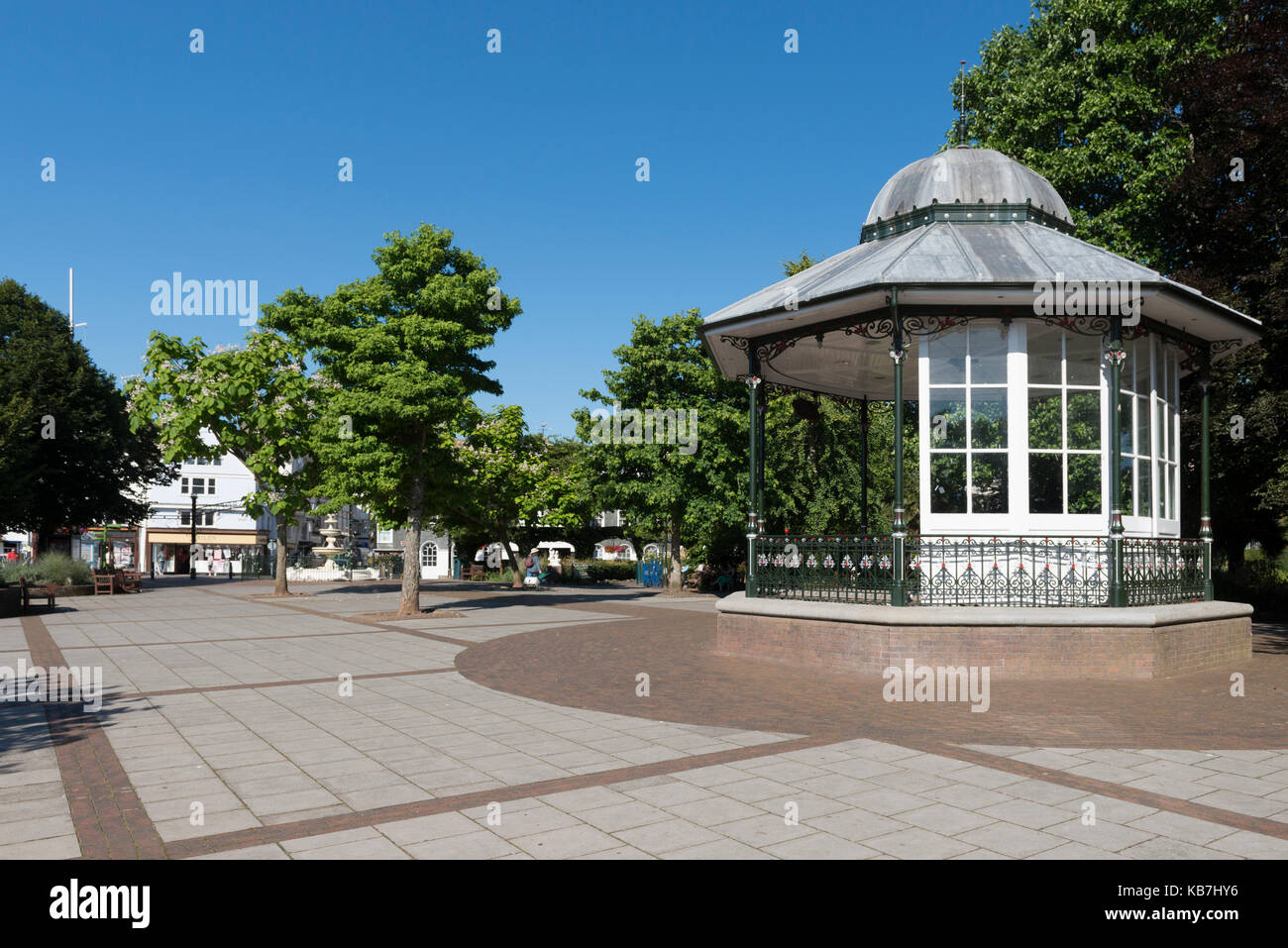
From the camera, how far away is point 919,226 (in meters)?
14.2

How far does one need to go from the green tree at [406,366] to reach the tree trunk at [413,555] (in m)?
0.03

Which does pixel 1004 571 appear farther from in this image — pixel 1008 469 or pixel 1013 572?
pixel 1008 469

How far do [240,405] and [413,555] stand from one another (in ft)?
36.8

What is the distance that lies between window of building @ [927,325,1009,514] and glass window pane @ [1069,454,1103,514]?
3.18ft

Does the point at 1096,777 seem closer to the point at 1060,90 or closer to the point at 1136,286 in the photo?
the point at 1136,286

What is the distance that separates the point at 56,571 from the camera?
32.2 metres

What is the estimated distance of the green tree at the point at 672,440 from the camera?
3052cm

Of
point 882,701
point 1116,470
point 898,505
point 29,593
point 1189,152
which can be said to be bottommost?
point 29,593

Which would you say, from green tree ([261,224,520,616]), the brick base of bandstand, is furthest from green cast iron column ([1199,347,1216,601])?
green tree ([261,224,520,616])

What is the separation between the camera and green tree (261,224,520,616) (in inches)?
818

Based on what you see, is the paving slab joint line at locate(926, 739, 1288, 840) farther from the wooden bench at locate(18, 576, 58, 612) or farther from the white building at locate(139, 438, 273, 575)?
the white building at locate(139, 438, 273, 575)

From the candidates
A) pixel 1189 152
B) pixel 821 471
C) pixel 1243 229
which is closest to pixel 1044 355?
pixel 1243 229

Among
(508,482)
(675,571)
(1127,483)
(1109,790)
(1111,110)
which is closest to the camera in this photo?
(1109,790)
